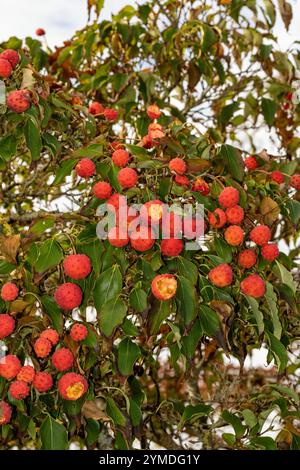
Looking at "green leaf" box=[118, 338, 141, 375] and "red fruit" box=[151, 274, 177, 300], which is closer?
"red fruit" box=[151, 274, 177, 300]

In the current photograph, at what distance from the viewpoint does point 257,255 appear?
1659 millimetres

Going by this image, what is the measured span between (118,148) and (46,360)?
57 centimetres

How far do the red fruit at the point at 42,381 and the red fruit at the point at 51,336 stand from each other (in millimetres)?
103

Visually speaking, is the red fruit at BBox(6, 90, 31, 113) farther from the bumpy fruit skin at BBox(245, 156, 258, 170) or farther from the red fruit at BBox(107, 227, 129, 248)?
the bumpy fruit skin at BBox(245, 156, 258, 170)

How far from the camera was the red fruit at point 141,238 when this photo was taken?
1.39m

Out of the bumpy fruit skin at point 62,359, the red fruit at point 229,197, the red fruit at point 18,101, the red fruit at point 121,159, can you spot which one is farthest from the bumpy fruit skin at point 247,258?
the red fruit at point 18,101

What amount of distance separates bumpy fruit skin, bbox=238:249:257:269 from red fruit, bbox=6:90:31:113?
0.68m

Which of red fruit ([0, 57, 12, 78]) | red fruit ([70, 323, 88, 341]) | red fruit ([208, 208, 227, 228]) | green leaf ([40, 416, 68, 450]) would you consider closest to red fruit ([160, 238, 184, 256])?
red fruit ([208, 208, 227, 228])

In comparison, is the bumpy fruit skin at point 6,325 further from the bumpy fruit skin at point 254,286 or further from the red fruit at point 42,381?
→ the bumpy fruit skin at point 254,286

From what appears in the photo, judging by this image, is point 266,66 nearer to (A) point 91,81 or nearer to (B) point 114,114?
(A) point 91,81

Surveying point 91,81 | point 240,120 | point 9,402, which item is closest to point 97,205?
point 9,402

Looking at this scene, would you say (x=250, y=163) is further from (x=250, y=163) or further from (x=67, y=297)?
(x=67, y=297)

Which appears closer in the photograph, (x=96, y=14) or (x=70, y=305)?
(x=70, y=305)

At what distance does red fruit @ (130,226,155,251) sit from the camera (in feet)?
4.56
